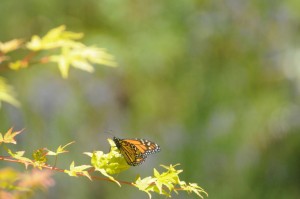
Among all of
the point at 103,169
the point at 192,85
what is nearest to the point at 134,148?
the point at 103,169

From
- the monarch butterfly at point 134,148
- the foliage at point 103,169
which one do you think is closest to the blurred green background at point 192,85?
the monarch butterfly at point 134,148

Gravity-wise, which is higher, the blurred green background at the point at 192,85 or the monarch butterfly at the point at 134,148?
the blurred green background at the point at 192,85

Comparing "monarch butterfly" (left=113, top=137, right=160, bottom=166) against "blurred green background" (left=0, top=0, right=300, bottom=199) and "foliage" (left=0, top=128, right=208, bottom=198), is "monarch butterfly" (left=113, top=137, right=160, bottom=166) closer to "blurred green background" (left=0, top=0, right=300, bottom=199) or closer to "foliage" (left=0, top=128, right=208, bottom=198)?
"foliage" (left=0, top=128, right=208, bottom=198)

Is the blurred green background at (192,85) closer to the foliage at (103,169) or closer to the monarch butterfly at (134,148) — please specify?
the monarch butterfly at (134,148)

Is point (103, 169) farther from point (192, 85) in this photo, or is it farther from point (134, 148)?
point (192, 85)

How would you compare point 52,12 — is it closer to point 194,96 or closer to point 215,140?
point 194,96

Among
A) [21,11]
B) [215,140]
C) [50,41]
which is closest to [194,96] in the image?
[215,140]
